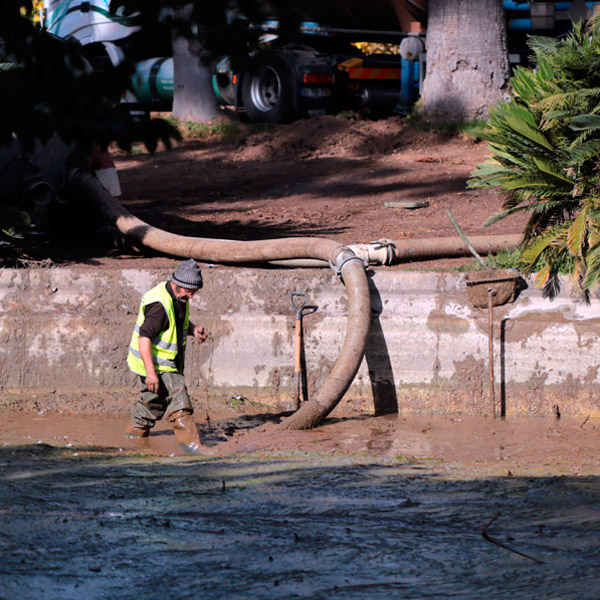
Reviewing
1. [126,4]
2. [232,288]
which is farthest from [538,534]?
[232,288]

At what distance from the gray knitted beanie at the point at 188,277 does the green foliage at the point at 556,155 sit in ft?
9.39

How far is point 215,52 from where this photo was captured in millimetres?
3057

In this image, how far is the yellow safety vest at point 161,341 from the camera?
734 cm

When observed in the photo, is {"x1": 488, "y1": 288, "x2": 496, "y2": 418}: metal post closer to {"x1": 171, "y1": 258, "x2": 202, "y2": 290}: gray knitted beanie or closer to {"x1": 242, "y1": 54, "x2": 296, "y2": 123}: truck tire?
{"x1": 171, "y1": 258, "x2": 202, "y2": 290}: gray knitted beanie

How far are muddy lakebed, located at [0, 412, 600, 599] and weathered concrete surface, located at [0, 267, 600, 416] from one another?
699 millimetres

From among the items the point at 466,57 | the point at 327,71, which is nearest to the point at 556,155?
the point at 466,57

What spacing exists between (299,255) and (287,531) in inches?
173

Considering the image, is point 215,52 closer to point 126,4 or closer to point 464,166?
point 126,4

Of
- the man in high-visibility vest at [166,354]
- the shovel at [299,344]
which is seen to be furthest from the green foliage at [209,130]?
the man in high-visibility vest at [166,354]

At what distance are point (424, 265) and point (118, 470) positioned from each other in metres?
4.32

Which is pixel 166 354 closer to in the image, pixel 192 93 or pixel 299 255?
pixel 299 255

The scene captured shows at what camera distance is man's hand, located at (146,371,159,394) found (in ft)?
23.9

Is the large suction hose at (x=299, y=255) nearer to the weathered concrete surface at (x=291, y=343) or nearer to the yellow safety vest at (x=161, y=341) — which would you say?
the weathered concrete surface at (x=291, y=343)

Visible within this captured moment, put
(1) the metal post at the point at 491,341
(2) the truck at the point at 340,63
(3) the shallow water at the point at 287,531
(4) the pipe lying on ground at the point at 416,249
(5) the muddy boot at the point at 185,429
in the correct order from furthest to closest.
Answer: (2) the truck at the point at 340,63 < (4) the pipe lying on ground at the point at 416,249 < (1) the metal post at the point at 491,341 < (5) the muddy boot at the point at 185,429 < (3) the shallow water at the point at 287,531
